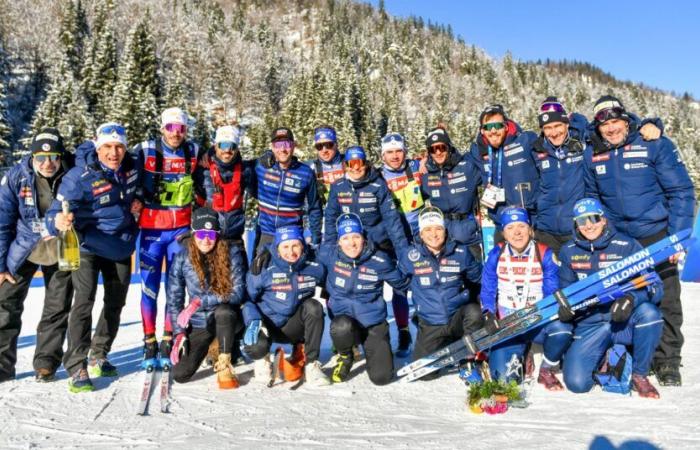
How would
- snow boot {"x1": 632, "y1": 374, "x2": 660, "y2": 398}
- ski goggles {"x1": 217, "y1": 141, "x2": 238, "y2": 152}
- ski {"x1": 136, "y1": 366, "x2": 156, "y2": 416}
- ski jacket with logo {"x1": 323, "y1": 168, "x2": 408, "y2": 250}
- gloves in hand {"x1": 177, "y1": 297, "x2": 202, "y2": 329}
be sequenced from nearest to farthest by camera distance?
ski {"x1": 136, "y1": 366, "x2": 156, "y2": 416}
snow boot {"x1": 632, "y1": 374, "x2": 660, "y2": 398}
gloves in hand {"x1": 177, "y1": 297, "x2": 202, "y2": 329}
ski goggles {"x1": 217, "y1": 141, "x2": 238, "y2": 152}
ski jacket with logo {"x1": 323, "y1": 168, "x2": 408, "y2": 250}

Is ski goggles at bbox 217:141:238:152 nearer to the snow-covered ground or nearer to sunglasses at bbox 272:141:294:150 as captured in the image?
sunglasses at bbox 272:141:294:150

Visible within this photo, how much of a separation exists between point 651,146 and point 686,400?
7.25 feet

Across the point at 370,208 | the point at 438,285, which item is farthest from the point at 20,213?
the point at 438,285

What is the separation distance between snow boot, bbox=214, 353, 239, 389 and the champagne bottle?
1.54 metres

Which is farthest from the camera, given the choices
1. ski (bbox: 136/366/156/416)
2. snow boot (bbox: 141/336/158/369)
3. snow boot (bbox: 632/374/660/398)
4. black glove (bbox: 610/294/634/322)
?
snow boot (bbox: 141/336/158/369)

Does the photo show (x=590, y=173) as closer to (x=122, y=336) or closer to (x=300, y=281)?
(x=300, y=281)

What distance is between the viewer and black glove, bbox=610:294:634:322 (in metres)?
4.29

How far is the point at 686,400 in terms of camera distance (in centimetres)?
409

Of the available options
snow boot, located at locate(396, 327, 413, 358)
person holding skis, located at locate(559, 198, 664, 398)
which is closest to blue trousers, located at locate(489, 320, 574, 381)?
person holding skis, located at locate(559, 198, 664, 398)

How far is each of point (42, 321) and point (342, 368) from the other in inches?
110

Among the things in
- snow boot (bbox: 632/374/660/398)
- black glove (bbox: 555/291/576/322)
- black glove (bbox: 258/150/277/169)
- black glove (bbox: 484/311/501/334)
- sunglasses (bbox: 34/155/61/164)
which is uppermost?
black glove (bbox: 258/150/277/169)

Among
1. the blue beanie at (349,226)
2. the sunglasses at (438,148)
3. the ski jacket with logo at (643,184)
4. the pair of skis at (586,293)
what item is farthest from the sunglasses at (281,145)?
the ski jacket with logo at (643,184)

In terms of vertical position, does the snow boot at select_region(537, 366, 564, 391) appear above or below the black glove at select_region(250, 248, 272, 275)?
below

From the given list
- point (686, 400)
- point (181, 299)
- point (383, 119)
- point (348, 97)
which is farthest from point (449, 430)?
point (383, 119)
